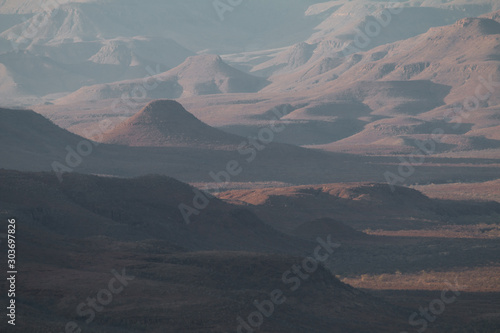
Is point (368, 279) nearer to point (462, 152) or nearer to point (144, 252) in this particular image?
point (144, 252)

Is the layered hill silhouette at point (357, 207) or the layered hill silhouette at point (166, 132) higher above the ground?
the layered hill silhouette at point (166, 132)

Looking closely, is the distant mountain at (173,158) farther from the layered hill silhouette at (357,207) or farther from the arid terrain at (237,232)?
the layered hill silhouette at (357,207)

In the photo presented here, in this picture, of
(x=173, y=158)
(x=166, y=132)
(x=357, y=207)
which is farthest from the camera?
(x=166, y=132)

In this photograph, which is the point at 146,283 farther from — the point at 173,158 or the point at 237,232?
the point at 173,158

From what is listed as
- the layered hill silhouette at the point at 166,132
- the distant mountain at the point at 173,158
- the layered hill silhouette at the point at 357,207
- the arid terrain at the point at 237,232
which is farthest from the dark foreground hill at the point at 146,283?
the layered hill silhouette at the point at 166,132

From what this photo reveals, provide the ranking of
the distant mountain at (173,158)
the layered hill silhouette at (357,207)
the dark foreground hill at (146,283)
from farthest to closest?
1. the distant mountain at (173,158)
2. the layered hill silhouette at (357,207)
3. the dark foreground hill at (146,283)

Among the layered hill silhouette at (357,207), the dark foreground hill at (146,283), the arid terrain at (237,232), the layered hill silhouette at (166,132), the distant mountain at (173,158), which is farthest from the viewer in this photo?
the layered hill silhouette at (166,132)

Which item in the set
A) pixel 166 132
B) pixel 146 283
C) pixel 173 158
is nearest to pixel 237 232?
pixel 146 283

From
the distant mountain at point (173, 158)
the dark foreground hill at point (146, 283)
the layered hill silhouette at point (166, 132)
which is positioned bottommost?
the dark foreground hill at point (146, 283)

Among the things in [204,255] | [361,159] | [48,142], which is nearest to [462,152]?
[361,159]
